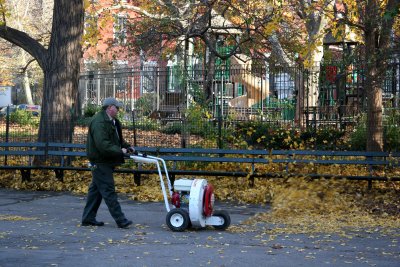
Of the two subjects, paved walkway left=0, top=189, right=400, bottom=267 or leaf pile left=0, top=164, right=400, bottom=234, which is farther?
leaf pile left=0, top=164, right=400, bottom=234

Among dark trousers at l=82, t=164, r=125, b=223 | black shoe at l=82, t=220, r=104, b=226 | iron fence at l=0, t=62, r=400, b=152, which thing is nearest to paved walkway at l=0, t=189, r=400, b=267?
black shoe at l=82, t=220, r=104, b=226

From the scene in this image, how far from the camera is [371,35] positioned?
16.8 meters

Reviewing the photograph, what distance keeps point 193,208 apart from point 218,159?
17.8 feet

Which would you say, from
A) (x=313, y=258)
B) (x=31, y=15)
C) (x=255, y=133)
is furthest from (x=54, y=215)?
(x=31, y=15)

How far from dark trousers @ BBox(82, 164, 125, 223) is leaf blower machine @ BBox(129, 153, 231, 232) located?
54 centimetres

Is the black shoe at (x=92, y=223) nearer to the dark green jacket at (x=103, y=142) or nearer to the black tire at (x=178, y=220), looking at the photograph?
the dark green jacket at (x=103, y=142)

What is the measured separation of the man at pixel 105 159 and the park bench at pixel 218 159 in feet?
13.8

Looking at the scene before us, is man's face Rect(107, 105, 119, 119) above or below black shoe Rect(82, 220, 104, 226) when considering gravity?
above

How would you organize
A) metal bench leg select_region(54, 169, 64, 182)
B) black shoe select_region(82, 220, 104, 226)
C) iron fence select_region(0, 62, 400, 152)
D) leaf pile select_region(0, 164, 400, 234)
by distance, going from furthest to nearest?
iron fence select_region(0, 62, 400, 152), metal bench leg select_region(54, 169, 64, 182), leaf pile select_region(0, 164, 400, 234), black shoe select_region(82, 220, 104, 226)

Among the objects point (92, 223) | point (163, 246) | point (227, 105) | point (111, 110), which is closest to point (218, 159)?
point (111, 110)

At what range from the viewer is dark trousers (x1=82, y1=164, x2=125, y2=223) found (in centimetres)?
1157

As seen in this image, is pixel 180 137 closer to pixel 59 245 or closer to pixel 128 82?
pixel 128 82

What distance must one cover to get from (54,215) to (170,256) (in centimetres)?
447

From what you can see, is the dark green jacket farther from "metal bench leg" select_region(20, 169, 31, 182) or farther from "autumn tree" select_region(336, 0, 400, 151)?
"autumn tree" select_region(336, 0, 400, 151)
